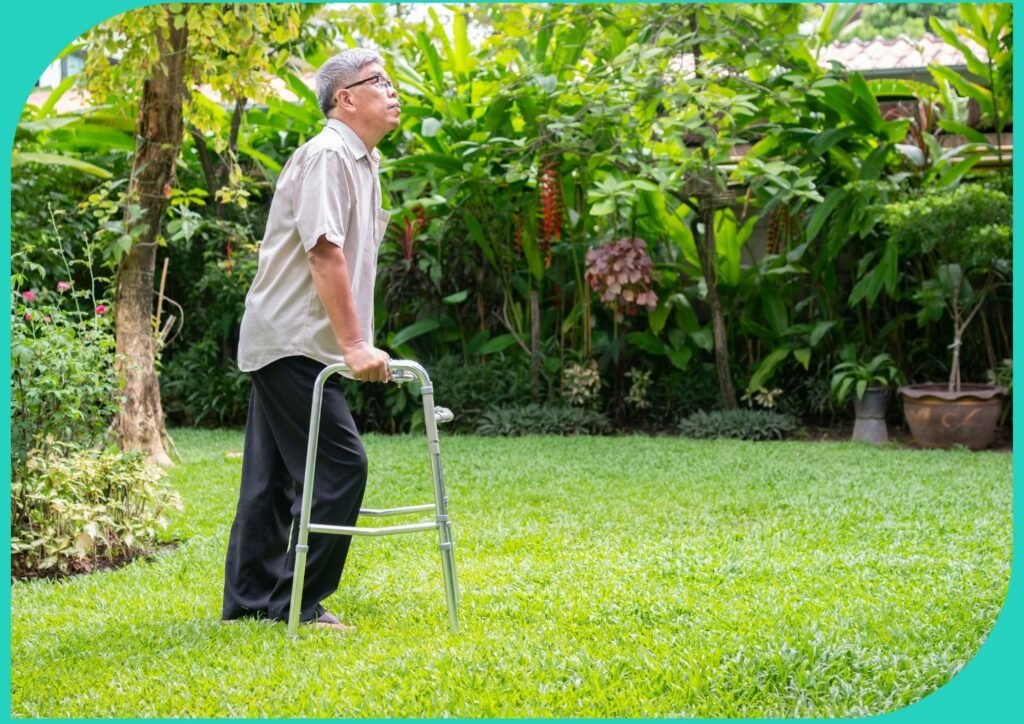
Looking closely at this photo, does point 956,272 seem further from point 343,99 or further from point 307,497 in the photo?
point 307,497

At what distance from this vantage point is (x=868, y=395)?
727 centimetres

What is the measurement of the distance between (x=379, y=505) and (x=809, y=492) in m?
1.89

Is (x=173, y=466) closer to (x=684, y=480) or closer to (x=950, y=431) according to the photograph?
(x=684, y=480)

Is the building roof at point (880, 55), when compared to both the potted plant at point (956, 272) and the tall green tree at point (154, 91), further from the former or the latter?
the tall green tree at point (154, 91)

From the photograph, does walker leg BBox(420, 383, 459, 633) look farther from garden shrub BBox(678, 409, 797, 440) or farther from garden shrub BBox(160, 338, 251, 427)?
garden shrub BBox(160, 338, 251, 427)

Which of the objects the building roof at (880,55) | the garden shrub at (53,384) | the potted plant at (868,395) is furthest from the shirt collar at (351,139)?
the building roof at (880,55)

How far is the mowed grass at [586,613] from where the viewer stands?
2.55m

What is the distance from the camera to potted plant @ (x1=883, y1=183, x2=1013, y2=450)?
21.8 ft

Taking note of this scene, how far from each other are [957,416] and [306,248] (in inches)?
201

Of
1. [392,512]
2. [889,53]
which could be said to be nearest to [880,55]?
[889,53]

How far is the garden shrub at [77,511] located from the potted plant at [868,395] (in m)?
4.55

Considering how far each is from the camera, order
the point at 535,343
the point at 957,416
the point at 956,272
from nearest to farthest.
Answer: the point at 957,416, the point at 956,272, the point at 535,343

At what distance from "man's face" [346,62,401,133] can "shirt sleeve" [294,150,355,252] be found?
0.20 metres

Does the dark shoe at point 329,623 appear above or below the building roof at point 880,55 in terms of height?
below
